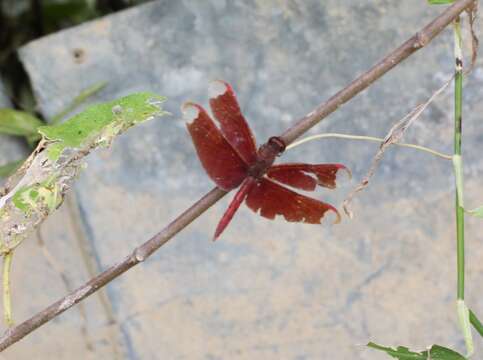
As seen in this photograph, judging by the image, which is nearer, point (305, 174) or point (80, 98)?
point (305, 174)

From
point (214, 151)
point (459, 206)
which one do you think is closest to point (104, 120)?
point (214, 151)

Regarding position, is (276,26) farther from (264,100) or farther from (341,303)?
Result: (341,303)

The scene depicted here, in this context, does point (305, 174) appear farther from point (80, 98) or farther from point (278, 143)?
point (80, 98)

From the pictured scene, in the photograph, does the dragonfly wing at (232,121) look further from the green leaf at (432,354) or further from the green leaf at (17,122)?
the green leaf at (17,122)

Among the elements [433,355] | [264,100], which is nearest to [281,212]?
[433,355]

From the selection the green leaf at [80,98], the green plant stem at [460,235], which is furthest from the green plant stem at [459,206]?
the green leaf at [80,98]

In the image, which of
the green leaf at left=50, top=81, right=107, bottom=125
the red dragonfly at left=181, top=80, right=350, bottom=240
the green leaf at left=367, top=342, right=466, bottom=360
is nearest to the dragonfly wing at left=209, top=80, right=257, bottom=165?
the red dragonfly at left=181, top=80, right=350, bottom=240
